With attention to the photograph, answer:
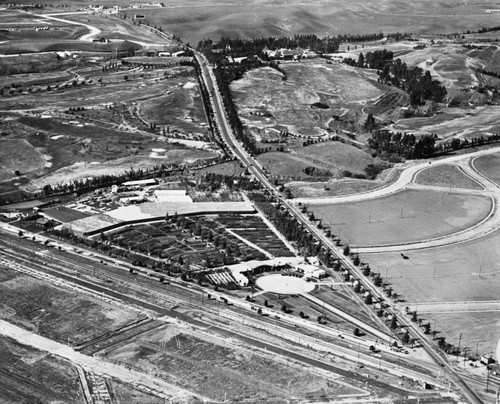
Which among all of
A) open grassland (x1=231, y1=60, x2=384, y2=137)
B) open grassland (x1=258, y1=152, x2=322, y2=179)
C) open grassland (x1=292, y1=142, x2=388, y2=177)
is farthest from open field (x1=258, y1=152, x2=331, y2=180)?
open grassland (x1=231, y1=60, x2=384, y2=137)

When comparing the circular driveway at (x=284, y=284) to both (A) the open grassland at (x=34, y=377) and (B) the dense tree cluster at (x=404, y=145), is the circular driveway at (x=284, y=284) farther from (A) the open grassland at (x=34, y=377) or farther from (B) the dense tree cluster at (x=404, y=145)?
(B) the dense tree cluster at (x=404, y=145)

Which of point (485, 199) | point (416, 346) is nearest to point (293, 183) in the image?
point (485, 199)

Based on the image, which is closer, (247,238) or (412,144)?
(247,238)

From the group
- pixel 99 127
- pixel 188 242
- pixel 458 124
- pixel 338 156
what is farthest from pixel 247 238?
pixel 458 124

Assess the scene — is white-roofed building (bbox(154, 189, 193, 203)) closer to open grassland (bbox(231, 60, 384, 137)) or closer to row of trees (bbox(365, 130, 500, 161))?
row of trees (bbox(365, 130, 500, 161))

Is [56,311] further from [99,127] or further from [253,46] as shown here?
[253,46]

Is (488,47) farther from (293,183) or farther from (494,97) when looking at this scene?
(293,183)

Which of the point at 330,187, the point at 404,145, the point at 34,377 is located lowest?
the point at 330,187
